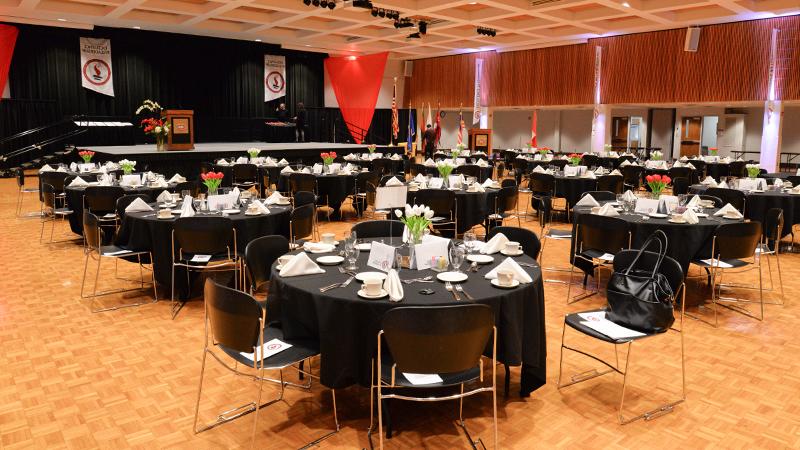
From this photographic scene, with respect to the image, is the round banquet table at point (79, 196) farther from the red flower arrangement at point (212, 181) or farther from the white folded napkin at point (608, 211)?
the white folded napkin at point (608, 211)

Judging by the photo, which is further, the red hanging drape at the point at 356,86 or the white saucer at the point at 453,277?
the red hanging drape at the point at 356,86

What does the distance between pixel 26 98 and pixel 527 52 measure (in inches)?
635

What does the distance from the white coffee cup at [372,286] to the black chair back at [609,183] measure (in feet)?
24.9

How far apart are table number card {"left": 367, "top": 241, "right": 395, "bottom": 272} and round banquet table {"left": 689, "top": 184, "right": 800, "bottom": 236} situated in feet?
20.4

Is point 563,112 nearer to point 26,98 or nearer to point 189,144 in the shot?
point 189,144

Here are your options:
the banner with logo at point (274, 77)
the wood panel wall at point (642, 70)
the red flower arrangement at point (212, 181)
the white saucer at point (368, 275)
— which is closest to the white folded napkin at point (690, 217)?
the white saucer at point (368, 275)

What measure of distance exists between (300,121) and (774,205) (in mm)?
16178

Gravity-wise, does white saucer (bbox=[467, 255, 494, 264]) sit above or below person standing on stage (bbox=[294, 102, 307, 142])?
below

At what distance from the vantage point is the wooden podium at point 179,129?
14820 millimetres

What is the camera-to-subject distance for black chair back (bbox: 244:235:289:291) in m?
4.08

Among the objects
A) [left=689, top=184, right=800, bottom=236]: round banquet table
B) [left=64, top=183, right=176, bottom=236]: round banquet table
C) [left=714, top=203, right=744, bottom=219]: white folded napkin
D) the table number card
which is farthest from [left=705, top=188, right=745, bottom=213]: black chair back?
[left=64, top=183, right=176, bottom=236]: round banquet table

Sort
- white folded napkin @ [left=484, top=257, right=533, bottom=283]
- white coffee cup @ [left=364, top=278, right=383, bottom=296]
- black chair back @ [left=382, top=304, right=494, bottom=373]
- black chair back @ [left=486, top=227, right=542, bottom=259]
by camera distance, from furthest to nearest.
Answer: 1. black chair back @ [left=486, top=227, right=542, bottom=259]
2. white folded napkin @ [left=484, top=257, right=533, bottom=283]
3. white coffee cup @ [left=364, top=278, right=383, bottom=296]
4. black chair back @ [left=382, top=304, right=494, bottom=373]

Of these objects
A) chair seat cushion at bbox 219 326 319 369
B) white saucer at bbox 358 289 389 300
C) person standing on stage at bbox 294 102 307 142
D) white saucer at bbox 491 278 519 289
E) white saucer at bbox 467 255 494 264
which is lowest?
chair seat cushion at bbox 219 326 319 369

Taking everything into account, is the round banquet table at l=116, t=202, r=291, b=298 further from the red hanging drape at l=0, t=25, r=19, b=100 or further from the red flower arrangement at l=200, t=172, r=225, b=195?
the red hanging drape at l=0, t=25, r=19, b=100
